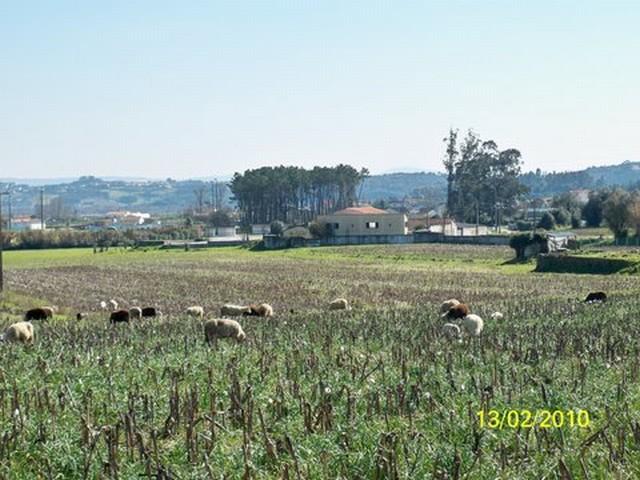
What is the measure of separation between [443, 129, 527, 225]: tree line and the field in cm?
13852

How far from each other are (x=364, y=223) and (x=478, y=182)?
51632mm

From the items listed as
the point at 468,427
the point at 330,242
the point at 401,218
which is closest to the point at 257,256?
the point at 330,242

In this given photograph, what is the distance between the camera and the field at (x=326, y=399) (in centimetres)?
867

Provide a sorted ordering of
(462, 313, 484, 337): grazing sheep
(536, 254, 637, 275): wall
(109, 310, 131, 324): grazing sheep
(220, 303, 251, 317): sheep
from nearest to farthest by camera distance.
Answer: (462, 313, 484, 337): grazing sheep < (109, 310, 131, 324): grazing sheep < (220, 303, 251, 317): sheep < (536, 254, 637, 275): wall

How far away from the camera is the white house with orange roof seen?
11894cm

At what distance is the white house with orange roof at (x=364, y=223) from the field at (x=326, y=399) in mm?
91979

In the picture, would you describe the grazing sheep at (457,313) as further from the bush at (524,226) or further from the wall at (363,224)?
the bush at (524,226)

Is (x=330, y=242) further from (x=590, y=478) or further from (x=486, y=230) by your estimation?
(x=590, y=478)

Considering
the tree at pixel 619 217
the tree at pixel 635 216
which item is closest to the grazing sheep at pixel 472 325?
the tree at pixel 635 216

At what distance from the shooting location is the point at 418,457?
8.64 metres

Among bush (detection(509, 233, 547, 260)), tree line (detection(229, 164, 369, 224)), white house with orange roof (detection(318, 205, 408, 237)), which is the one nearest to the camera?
bush (detection(509, 233, 547, 260))

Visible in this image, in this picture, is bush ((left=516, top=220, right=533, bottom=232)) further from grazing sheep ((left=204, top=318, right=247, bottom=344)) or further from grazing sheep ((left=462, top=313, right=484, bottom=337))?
grazing sheep ((left=204, top=318, right=247, bottom=344))

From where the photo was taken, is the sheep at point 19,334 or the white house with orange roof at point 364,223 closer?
the sheep at point 19,334

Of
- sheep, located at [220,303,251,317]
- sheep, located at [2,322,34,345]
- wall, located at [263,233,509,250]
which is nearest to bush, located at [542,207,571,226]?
wall, located at [263,233,509,250]
